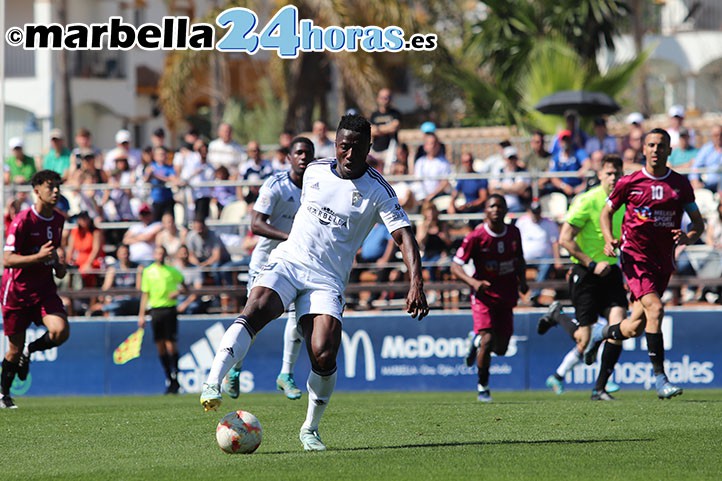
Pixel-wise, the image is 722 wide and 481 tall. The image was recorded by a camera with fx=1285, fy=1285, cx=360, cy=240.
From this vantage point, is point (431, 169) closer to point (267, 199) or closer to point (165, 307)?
point (165, 307)

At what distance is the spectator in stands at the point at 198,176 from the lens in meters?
21.5

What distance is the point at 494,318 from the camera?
48.4 feet

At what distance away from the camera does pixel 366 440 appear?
975cm

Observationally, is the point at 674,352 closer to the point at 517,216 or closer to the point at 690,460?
the point at 517,216

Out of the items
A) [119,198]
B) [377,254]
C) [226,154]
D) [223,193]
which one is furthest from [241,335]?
[226,154]

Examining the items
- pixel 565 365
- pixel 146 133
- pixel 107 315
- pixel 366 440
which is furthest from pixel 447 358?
pixel 146 133

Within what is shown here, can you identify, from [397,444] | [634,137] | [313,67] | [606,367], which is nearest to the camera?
[397,444]

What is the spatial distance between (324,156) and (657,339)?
9.61 metres

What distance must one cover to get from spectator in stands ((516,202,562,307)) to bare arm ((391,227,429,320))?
1074cm

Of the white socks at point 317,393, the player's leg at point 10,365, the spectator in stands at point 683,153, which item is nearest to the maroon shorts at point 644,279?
the white socks at point 317,393

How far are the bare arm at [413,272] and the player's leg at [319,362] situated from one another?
58cm

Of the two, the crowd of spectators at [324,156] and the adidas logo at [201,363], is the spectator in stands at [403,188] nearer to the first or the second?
the crowd of spectators at [324,156]

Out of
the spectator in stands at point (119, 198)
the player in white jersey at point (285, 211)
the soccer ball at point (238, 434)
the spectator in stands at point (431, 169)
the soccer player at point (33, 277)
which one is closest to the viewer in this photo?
the soccer ball at point (238, 434)

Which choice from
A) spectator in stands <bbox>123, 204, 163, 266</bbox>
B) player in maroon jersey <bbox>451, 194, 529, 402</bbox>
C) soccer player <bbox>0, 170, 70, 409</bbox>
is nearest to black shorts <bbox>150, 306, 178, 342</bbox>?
spectator in stands <bbox>123, 204, 163, 266</bbox>
